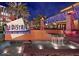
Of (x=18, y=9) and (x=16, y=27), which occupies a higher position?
(x=18, y=9)

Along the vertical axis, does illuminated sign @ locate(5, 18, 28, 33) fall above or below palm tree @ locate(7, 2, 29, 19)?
below

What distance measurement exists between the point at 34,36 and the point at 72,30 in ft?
1.23

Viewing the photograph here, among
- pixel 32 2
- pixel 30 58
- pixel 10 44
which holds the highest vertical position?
pixel 32 2

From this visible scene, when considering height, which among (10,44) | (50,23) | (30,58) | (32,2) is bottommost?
(30,58)

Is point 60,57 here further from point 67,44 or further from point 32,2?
point 32,2

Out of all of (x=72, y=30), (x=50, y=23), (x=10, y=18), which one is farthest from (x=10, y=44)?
(x=72, y=30)

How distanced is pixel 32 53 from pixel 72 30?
0.45 m

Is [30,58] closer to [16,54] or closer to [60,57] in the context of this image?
[16,54]

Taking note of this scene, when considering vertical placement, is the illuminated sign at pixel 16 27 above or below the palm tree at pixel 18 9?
below

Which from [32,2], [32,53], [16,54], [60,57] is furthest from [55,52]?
[32,2]

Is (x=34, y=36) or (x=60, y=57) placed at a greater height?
(x=34, y=36)

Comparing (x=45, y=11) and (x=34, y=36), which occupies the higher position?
(x=45, y=11)

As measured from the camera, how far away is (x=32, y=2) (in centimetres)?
219

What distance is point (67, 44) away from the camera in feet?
7.22
